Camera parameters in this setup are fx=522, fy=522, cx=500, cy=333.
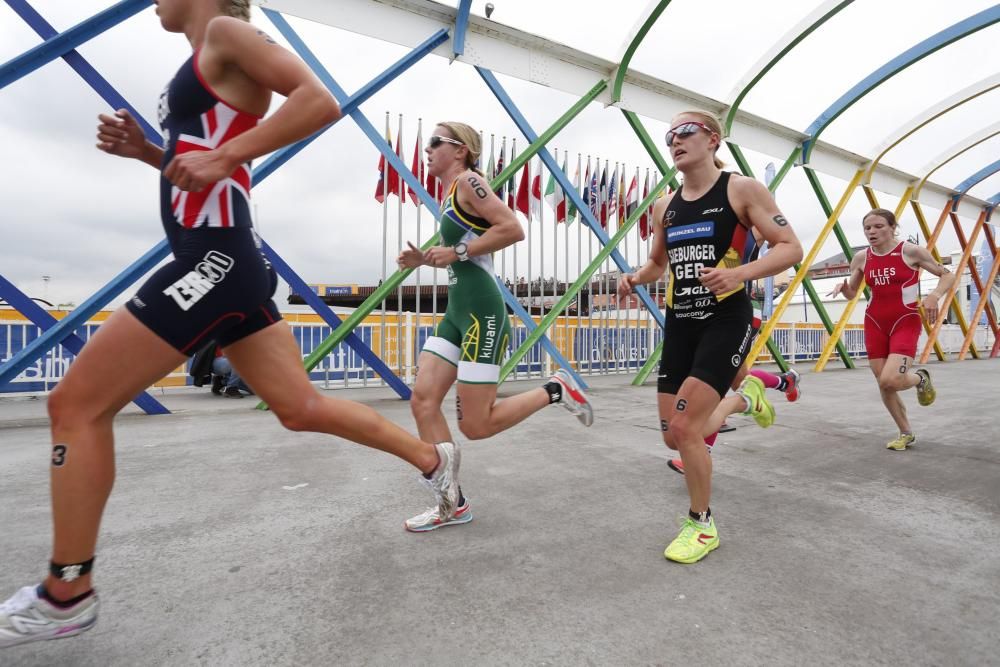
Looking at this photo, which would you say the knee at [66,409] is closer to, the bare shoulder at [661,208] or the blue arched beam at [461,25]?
the bare shoulder at [661,208]

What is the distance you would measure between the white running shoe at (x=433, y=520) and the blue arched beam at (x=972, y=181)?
16.5m

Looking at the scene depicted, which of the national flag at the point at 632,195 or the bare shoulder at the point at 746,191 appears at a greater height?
the national flag at the point at 632,195

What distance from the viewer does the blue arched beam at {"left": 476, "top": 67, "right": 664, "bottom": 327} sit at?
749 cm

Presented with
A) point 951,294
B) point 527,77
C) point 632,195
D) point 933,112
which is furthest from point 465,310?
point 951,294

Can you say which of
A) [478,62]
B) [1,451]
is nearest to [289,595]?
[1,451]

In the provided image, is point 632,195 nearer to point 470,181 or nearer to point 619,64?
point 619,64

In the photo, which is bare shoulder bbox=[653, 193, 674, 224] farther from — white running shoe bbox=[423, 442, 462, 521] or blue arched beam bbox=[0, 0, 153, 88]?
blue arched beam bbox=[0, 0, 153, 88]

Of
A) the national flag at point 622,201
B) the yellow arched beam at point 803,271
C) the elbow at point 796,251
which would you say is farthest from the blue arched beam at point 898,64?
the elbow at point 796,251

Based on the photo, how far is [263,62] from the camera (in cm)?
156

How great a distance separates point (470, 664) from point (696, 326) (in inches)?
73.2

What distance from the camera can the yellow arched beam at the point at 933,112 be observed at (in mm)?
8680

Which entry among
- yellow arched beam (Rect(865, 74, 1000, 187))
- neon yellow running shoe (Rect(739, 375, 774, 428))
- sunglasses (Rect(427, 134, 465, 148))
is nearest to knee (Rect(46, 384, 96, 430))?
sunglasses (Rect(427, 134, 465, 148))

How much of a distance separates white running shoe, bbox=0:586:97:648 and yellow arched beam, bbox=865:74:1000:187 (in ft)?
41.3

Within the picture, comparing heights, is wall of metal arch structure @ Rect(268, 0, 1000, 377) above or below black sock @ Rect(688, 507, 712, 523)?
above
